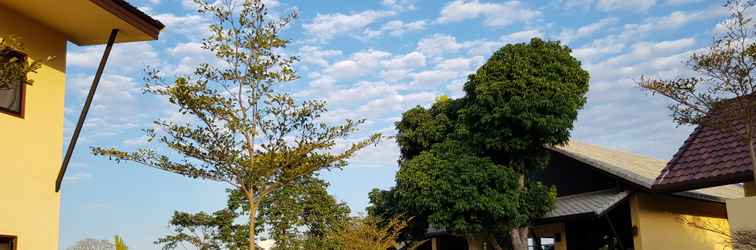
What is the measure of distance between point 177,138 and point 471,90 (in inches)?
332

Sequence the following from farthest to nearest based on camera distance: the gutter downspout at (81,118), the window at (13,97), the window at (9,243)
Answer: the gutter downspout at (81,118)
the window at (13,97)
the window at (9,243)

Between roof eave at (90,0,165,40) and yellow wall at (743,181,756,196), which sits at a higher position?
roof eave at (90,0,165,40)

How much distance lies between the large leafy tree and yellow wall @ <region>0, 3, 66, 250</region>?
32.2 feet

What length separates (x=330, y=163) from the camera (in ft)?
34.3

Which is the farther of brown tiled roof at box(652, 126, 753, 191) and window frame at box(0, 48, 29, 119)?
brown tiled roof at box(652, 126, 753, 191)

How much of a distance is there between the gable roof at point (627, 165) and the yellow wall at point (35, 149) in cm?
1149

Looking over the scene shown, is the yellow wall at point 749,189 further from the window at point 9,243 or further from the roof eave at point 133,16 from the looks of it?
the window at point 9,243

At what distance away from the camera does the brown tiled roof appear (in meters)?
10.4

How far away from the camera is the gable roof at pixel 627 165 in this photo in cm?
1693

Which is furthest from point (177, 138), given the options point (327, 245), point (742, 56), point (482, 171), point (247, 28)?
point (327, 245)

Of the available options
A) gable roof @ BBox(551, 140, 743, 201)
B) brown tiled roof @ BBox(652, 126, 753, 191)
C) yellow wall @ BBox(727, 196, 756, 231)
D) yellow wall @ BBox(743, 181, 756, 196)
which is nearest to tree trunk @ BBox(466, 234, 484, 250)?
gable roof @ BBox(551, 140, 743, 201)

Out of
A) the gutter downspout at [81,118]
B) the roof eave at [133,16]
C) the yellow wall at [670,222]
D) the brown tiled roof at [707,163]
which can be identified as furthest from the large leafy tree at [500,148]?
the gutter downspout at [81,118]

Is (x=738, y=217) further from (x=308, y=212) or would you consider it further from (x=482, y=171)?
(x=308, y=212)

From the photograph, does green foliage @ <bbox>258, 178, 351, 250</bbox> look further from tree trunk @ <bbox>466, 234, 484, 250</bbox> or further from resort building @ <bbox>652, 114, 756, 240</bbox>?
resort building @ <bbox>652, 114, 756, 240</bbox>
